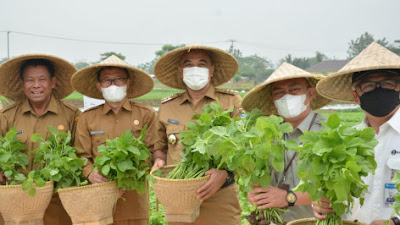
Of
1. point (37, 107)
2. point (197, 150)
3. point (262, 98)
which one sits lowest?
point (37, 107)

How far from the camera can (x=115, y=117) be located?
3.39 meters

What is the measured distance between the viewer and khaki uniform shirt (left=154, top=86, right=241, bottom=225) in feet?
10.3

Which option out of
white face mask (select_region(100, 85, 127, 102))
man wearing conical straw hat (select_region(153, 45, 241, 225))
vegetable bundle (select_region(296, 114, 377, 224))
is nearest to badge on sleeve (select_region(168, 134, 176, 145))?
man wearing conical straw hat (select_region(153, 45, 241, 225))

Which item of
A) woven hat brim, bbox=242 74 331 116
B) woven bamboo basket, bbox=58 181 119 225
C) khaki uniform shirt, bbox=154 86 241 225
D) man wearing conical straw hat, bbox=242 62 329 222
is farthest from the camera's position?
khaki uniform shirt, bbox=154 86 241 225

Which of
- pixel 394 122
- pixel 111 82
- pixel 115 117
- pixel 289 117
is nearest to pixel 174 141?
pixel 115 117

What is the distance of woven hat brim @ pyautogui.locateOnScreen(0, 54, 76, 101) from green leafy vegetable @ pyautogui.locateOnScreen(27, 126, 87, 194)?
0.68m

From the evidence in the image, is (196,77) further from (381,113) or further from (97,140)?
(381,113)

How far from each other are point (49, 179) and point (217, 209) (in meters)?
1.24

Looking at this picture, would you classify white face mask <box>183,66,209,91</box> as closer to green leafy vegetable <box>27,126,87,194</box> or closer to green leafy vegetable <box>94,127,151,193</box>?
green leafy vegetable <box>94,127,151,193</box>

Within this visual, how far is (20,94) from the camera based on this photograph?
362 cm

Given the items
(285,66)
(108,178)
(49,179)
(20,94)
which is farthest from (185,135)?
(20,94)

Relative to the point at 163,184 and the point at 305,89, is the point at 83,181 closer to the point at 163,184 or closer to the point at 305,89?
the point at 163,184

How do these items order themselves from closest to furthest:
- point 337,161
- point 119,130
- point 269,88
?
point 337,161
point 269,88
point 119,130

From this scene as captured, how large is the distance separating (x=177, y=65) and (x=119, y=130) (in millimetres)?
727
